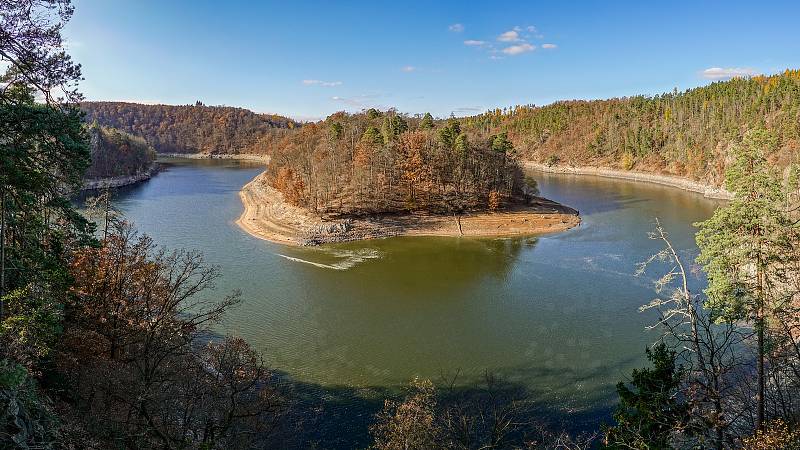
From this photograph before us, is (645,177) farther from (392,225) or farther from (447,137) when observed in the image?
(392,225)

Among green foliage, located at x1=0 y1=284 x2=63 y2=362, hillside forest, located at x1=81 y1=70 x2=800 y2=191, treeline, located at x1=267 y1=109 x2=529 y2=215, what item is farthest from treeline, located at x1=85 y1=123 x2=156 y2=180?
green foliage, located at x1=0 y1=284 x2=63 y2=362

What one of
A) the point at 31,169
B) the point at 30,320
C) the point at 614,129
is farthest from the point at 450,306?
the point at 614,129

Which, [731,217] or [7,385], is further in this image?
[731,217]

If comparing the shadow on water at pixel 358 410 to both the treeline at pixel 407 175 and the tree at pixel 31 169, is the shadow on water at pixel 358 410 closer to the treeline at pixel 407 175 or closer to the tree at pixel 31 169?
the tree at pixel 31 169

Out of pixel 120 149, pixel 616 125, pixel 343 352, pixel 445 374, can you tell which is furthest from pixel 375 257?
pixel 616 125

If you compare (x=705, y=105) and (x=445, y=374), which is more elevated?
(x=705, y=105)

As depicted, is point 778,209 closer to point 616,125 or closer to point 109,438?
point 109,438
